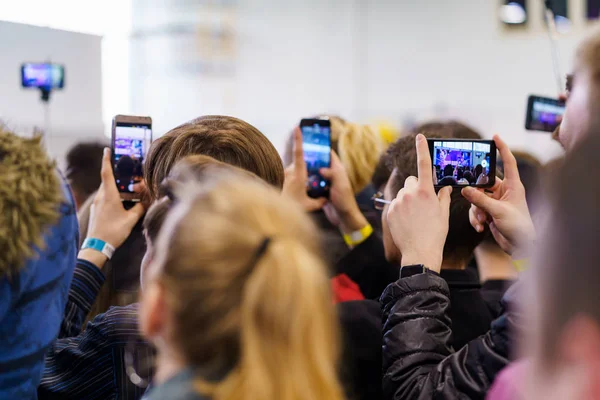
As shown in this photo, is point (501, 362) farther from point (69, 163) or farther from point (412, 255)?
point (69, 163)

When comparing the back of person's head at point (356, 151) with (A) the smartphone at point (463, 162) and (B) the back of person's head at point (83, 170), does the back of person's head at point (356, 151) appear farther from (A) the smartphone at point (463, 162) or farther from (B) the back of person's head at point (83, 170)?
(A) the smartphone at point (463, 162)

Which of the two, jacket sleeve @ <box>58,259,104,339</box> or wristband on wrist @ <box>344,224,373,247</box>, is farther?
wristband on wrist @ <box>344,224,373,247</box>

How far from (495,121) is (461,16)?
1.04 meters

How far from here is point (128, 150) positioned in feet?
5.61

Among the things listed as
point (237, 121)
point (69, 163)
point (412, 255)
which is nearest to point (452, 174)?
point (412, 255)

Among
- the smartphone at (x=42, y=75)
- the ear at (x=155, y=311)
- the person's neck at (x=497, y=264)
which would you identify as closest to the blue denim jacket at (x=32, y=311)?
the ear at (x=155, y=311)

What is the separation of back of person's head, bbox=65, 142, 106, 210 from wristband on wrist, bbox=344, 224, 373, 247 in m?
0.77

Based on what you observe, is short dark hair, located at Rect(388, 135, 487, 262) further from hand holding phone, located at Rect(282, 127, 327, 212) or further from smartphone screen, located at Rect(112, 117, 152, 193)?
smartphone screen, located at Rect(112, 117, 152, 193)

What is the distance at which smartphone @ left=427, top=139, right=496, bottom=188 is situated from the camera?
4.40 feet

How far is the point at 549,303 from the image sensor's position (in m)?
0.62

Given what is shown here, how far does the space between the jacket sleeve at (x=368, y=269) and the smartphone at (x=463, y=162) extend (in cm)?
62

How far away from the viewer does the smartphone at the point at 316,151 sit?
207 centimetres

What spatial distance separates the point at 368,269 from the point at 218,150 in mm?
787

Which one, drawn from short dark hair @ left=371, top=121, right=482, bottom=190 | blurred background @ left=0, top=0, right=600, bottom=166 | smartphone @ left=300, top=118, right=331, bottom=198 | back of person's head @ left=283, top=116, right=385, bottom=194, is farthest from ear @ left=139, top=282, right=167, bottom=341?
blurred background @ left=0, top=0, right=600, bottom=166
